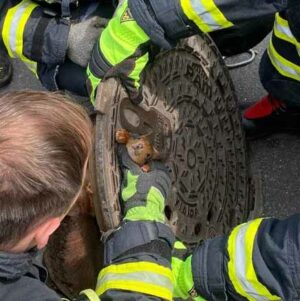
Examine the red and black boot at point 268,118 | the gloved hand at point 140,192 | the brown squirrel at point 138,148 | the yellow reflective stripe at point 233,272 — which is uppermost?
the brown squirrel at point 138,148

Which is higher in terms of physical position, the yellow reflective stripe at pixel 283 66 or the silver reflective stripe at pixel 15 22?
the silver reflective stripe at pixel 15 22

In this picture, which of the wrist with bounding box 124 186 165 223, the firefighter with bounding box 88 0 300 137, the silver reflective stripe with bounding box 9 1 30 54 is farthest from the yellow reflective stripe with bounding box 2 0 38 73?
the wrist with bounding box 124 186 165 223

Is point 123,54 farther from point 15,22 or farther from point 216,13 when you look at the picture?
point 15,22

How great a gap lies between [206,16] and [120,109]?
334 millimetres

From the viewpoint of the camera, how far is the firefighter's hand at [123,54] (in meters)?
1.79

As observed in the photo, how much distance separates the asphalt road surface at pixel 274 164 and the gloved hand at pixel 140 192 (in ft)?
2.72

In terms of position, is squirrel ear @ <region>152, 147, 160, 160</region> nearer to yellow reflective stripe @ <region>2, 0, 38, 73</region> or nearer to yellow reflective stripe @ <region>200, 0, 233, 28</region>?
yellow reflective stripe @ <region>200, 0, 233, 28</region>

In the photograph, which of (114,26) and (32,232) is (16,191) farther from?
(114,26)

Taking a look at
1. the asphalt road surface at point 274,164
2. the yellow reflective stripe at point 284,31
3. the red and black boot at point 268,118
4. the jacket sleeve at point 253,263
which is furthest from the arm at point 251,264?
the red and black boot at point 268,118

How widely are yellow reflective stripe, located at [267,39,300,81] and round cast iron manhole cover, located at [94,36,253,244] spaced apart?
165 millimetres

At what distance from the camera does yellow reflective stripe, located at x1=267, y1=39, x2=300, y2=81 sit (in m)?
2.16

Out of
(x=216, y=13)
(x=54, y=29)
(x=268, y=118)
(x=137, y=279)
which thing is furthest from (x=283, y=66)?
(x=137, y=279)

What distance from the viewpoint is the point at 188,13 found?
5.75 feet

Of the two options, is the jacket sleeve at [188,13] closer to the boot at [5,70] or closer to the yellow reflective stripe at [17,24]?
the yellow reflective stripe at [17,24]
